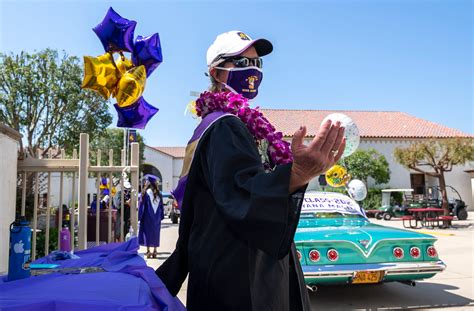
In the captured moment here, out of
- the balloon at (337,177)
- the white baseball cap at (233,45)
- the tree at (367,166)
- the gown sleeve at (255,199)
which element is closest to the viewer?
the gown sleeve at (255,199)

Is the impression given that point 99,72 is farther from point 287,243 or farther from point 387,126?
point 387,126

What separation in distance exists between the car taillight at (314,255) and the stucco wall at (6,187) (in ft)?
10.2

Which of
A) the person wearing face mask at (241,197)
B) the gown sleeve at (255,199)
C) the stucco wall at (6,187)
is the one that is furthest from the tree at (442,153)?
the gown sleeve at (255,199)

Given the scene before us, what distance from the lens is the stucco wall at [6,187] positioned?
3456mm

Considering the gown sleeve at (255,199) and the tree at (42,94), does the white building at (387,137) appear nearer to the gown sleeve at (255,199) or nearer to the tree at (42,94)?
the tree at (42,94)

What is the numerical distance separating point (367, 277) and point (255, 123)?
3515mm

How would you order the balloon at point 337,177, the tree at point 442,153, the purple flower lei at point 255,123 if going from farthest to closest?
the tree at point 442,153, the balloon at point 337,177, the purple flower lei at point 255,123

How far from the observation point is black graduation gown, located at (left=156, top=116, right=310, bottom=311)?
107 cm

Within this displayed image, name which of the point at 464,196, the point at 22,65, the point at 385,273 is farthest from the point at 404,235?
the point at 464,196

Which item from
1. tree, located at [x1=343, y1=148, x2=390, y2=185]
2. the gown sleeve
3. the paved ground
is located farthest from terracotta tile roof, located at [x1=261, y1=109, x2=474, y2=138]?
the gown sleeve

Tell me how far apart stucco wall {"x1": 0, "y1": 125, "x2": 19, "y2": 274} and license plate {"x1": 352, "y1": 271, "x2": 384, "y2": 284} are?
11.8 feet

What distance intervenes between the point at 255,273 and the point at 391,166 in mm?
33172

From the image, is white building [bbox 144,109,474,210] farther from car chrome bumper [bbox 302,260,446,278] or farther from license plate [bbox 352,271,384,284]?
license plate [bbox 352,271,384,284]

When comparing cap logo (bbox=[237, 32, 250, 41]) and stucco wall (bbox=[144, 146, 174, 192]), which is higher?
stucco wall (bbox=[144, 146, 174, 192])
